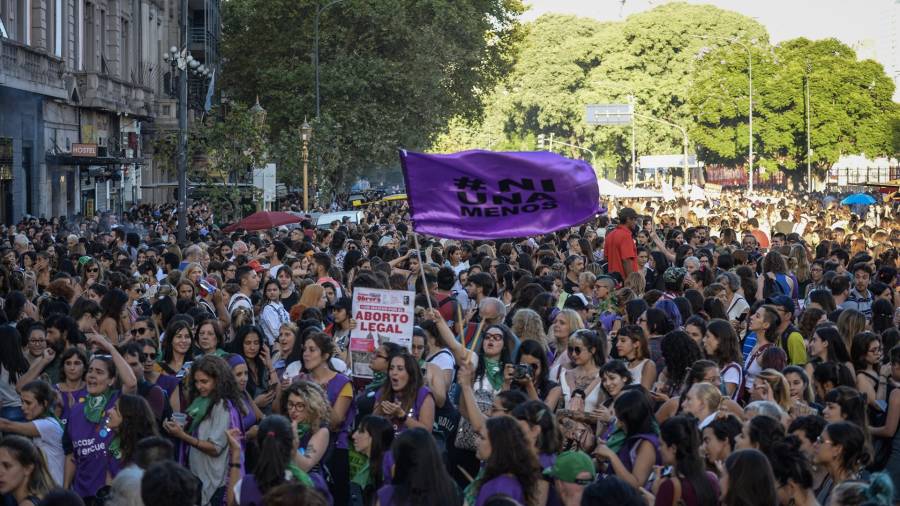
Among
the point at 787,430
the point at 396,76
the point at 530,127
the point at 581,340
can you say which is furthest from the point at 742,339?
the point at 530,127

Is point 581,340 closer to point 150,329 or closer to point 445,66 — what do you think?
point 150,329

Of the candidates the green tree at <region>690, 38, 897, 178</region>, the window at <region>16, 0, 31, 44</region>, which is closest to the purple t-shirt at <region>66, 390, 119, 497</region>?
the window at <region>16, 0, 31, 44</region>

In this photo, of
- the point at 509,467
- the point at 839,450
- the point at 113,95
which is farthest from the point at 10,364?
the point at 113,95

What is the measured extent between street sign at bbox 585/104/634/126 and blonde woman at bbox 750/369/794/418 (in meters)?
64.6

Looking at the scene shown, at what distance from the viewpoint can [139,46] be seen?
50.2m

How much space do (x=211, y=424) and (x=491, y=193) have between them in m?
2.89

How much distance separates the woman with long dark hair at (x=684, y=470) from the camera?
6613 mm

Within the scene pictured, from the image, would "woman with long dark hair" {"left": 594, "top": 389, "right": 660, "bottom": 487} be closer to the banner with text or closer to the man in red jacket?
the banner with text

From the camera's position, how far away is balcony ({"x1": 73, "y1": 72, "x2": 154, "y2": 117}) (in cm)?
4075

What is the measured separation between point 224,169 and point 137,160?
14.0 meters

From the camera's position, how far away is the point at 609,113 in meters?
73.4

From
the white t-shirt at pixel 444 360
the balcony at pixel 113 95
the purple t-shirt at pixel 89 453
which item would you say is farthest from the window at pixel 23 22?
the purple t-shirt at pixel 89 453

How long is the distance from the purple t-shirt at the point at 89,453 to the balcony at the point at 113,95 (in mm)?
33502

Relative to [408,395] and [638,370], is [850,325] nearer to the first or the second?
[638,370]
